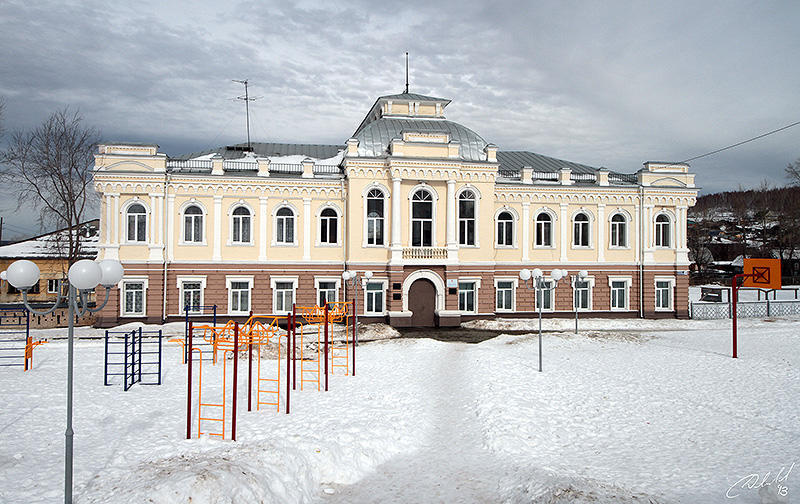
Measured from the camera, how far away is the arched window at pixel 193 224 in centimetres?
2639

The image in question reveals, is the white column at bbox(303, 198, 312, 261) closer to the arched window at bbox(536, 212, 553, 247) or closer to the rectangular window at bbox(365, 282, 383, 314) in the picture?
the rectangular window at bbox(365, 282, 383, 314)

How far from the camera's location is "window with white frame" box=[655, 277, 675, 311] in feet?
99.2

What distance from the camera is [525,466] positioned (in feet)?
30.0

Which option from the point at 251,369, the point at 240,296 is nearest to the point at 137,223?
the point at 240,296

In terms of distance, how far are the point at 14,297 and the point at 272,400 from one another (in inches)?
1459

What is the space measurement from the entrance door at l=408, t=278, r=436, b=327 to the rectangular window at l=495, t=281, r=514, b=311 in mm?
4457

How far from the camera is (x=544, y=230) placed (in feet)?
97.0

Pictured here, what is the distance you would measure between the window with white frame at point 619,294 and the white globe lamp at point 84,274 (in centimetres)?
2822

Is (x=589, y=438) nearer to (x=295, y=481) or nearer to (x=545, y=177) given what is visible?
(x=295, y=481)

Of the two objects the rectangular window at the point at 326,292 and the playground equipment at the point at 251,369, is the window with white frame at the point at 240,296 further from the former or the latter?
the rectangular window at the point at 326,292

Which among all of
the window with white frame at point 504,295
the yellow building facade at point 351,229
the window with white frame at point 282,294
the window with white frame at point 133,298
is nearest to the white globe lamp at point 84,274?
the yellow building facade at point 351,229

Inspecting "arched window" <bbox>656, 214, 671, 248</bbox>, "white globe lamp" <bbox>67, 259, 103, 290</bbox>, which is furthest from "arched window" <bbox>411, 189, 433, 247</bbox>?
"white globe lamp" <bbox>67, 259, 103, 290</bbox>

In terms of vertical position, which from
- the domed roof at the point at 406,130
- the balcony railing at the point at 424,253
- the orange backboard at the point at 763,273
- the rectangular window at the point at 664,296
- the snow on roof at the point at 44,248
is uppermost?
the domed roof at the point at 406,130

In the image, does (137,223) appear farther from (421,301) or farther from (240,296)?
(421,301)
